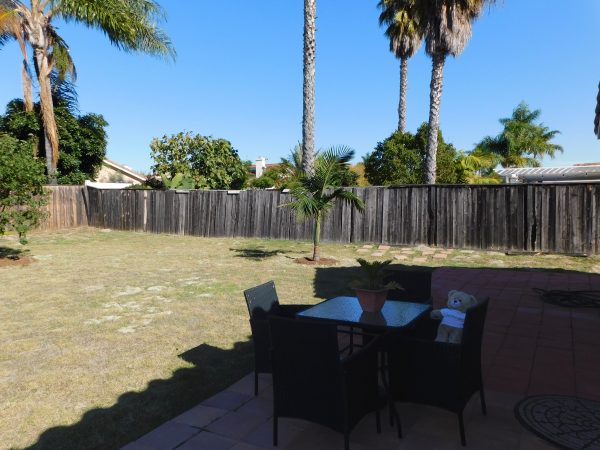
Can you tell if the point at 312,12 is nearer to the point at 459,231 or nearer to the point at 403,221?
the point at 403,221

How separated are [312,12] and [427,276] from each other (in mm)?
11544

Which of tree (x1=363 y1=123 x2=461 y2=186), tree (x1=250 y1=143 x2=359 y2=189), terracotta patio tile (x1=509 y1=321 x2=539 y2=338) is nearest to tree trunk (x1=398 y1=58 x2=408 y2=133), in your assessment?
tree (x1=363 y1=123 x2=461 y2=186)

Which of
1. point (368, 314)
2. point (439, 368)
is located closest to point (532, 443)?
point (439, 368)

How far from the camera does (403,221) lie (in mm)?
12453

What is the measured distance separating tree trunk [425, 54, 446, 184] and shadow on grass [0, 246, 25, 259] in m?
12.0

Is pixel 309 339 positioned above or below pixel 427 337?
above

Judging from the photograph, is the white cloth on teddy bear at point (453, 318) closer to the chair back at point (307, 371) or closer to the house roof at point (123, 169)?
the chair back at point (307, 371)

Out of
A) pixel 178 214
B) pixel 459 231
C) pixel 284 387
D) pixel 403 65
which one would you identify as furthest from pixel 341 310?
pixel 403 65

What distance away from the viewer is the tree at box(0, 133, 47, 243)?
8797 millimetres

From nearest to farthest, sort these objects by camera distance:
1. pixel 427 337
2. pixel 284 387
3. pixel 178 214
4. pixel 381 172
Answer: pixel 284 387
pixel 427 337
pixel 178 214
pixel 381 172

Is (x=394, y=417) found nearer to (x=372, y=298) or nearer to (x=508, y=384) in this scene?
(x=372, y=298)

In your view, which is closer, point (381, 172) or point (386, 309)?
point (386, 309)

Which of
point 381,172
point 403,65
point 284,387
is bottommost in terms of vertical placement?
point 284,387

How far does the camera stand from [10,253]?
1088 centimetres
